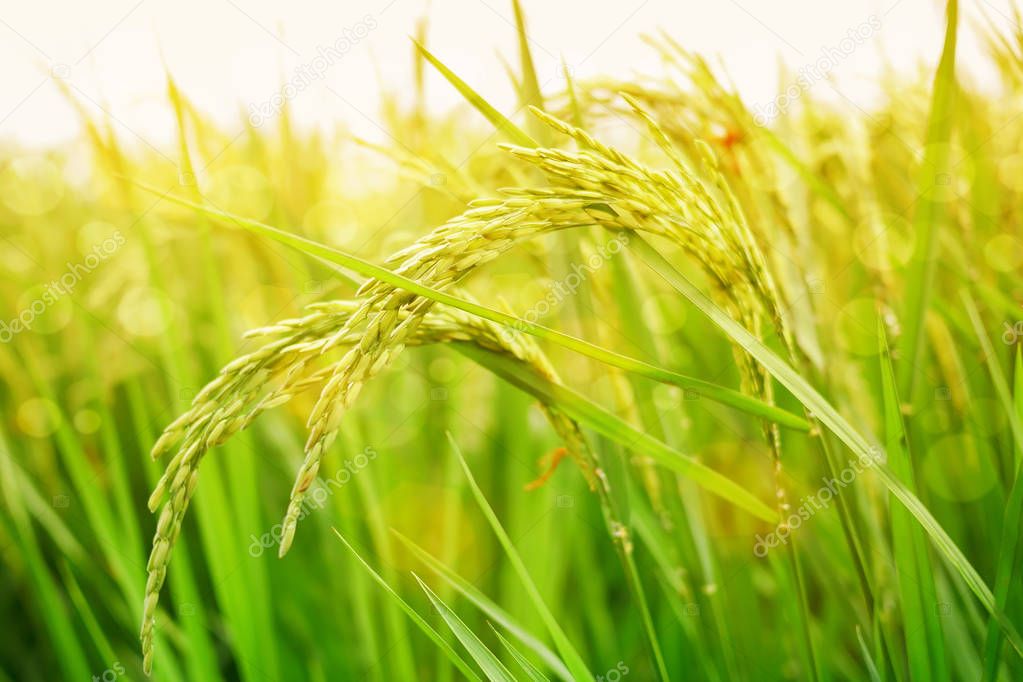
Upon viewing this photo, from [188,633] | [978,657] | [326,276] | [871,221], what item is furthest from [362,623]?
[871,221]

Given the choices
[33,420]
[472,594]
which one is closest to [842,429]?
[472,594]

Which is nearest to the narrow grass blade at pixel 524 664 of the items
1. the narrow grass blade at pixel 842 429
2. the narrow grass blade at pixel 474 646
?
the narrow grass blade at pixel 474 646

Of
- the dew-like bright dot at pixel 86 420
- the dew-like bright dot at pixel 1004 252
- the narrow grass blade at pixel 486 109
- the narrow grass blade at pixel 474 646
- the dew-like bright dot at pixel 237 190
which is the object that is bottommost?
the dew-like bright dot at pixel 1004 252

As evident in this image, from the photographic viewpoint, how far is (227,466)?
1.60 m

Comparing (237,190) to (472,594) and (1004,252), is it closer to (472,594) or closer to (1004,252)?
(472,594)

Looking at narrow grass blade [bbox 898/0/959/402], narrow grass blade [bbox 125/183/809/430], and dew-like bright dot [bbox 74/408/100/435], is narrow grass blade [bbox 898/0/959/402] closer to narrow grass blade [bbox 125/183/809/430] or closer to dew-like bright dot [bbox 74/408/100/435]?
narrow grass blade [bbox 125/183/809/430]

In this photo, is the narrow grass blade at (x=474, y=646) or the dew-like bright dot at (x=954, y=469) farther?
the dew-like bright dot at (x=954, y=469)

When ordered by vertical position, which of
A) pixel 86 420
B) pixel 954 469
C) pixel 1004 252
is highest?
pixel 86 420

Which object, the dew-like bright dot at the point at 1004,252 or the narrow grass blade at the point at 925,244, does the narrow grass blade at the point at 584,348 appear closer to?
the narrow grass blade at the point at 925,244

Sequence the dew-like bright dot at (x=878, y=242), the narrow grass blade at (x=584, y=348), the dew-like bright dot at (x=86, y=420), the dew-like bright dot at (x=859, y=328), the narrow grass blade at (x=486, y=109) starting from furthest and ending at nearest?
the dew-like bright dot at (x=86, y=420), the dew-like bright dot at (x=859, y=328), the dew-like bright dot at (x=878, y=242), the narrow grass blade at (x=486, y=109), the narrow grass blade at (x=584, y=348)

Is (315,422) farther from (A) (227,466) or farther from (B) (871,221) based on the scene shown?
(B) (871,221)

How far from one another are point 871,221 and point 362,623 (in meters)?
1.20

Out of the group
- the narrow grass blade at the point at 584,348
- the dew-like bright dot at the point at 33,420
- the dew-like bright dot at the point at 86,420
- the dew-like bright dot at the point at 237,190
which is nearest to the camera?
the narrow grass blade at the point at 584,348

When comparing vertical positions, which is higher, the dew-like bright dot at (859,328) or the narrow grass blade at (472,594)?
the narrow grass blade at (472,594)
